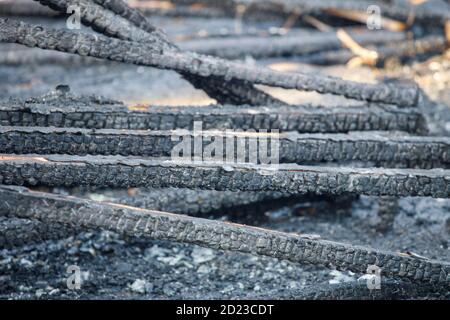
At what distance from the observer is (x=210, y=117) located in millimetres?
4105

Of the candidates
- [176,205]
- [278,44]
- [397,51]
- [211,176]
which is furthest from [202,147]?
[397,51]

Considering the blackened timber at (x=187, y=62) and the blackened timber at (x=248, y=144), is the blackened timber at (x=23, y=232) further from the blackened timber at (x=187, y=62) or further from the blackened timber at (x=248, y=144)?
the blackened timber at (x=187, y=62)

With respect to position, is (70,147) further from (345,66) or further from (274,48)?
(345,66)

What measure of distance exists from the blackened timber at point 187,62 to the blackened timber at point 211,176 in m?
0.79

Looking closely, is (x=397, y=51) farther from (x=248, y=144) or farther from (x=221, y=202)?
(x=248, y=144)

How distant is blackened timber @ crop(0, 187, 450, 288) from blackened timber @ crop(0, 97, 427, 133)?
63 cm

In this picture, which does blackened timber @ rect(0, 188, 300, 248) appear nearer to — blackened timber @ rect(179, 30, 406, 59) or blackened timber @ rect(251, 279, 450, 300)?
blackened timber @ rect(251, 279, 450, 300)

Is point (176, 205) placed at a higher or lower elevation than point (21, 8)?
lower

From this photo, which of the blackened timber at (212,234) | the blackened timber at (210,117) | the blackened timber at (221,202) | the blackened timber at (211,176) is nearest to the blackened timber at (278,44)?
the blackened timber at (221,202)

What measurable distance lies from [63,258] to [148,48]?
1.70 metres

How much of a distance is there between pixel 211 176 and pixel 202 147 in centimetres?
28

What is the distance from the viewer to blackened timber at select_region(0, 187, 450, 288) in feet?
10.8

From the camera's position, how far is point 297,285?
4.12m

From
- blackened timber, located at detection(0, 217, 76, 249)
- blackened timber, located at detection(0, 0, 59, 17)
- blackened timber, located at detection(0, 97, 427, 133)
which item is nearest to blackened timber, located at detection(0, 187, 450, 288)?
blackened timber, located at detection(0, 97, 427, 133)
